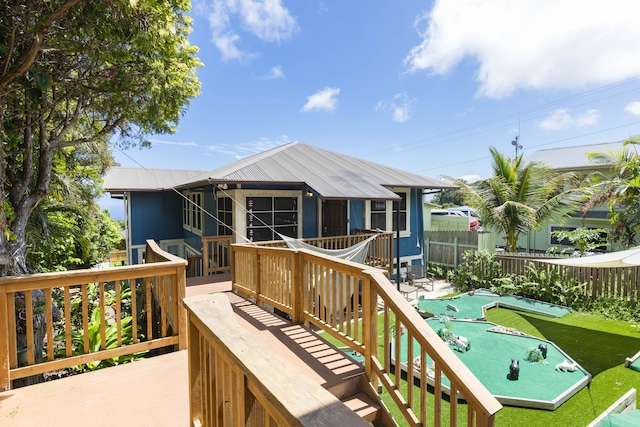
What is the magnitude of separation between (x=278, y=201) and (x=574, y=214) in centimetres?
1589

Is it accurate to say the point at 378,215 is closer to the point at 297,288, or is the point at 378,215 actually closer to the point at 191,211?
the point at 297,288

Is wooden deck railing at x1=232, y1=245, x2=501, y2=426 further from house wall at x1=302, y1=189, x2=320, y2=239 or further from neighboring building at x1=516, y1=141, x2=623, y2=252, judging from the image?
neighboring building at x1=516, y1=141, x2=623, y2=252

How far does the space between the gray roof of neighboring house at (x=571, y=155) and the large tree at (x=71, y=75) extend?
18025 millimetres

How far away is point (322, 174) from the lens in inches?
339

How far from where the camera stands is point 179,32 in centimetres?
418

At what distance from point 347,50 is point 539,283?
1183 cm

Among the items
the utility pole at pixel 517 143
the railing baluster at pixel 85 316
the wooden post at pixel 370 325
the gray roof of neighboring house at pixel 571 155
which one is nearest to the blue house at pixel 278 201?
the railing baluster at pixel 85 316

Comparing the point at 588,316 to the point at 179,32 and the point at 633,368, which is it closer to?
the point at 633,368

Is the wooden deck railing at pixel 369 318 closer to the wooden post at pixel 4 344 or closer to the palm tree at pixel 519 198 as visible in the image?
the wooden post at pixel 4 344

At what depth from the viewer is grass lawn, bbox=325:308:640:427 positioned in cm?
385

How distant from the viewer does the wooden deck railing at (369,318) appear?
1.96m

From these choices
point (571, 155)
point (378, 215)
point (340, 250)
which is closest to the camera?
point (340, 250)

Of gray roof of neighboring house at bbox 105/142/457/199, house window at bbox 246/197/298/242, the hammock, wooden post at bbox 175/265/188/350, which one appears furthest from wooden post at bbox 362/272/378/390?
house window at bbox 246/197/298/242

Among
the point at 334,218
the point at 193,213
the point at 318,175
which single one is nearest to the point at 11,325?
the point at 318,175
